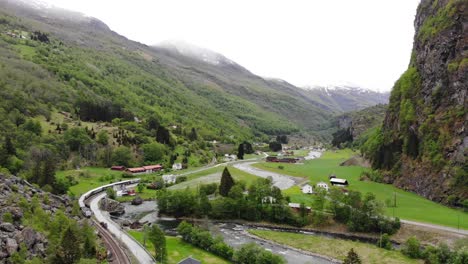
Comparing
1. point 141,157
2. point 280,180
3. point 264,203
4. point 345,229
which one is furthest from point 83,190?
point 345,229

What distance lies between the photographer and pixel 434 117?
370ft

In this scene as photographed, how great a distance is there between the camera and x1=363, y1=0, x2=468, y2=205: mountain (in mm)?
99000

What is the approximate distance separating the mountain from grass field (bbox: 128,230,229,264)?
199ft


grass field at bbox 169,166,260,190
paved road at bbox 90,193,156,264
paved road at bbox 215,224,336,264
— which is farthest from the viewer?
grass field at bbox 169,166,260,190

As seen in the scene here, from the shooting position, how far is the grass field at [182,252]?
67.1 meters

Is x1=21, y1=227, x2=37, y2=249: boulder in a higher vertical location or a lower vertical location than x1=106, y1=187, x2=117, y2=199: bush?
higher

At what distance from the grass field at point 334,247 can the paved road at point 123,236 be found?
26522 mm

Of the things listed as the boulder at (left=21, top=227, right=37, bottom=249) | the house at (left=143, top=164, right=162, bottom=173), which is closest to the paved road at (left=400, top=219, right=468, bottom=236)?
the boulder at (left=21, top=227, right=37, bottom=249)

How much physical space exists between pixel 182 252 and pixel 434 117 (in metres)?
83.0

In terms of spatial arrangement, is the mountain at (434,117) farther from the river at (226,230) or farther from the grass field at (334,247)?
the river at (226,230)

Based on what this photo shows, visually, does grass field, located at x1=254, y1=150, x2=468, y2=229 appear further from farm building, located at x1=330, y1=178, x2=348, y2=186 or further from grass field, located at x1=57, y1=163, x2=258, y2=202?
grass field, located at x1=57, y1=163, x2=258, y2=202

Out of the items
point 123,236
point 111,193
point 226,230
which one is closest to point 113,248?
point 123,236

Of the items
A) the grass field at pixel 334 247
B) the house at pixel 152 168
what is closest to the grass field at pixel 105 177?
the house at pixel 152 168

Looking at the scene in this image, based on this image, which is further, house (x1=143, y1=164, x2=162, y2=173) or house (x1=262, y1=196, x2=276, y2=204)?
house (x1=143, y1=164, x2=162, y2=173)
